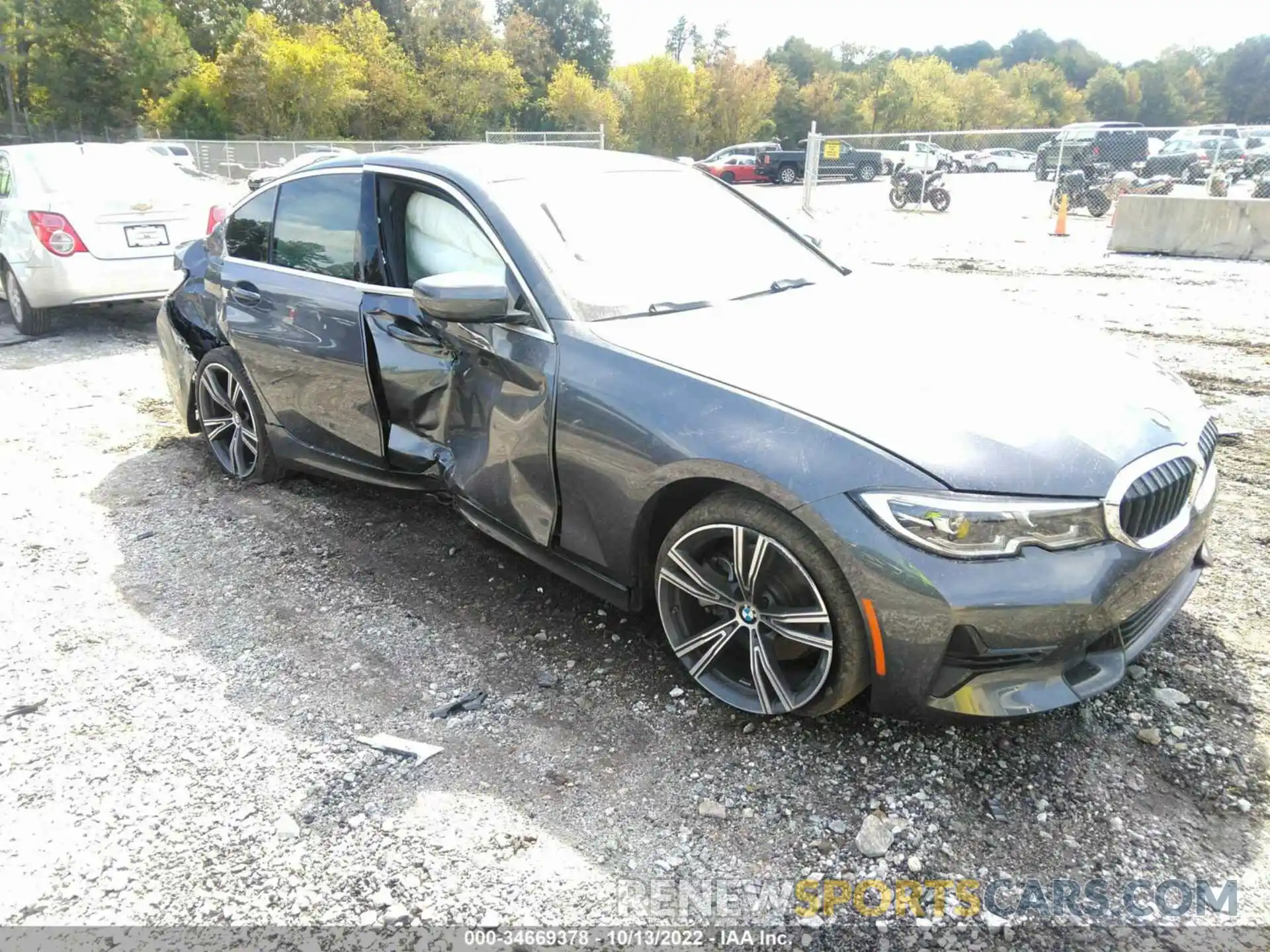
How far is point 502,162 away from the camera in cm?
352

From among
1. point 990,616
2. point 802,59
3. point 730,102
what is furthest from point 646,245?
point 802,59

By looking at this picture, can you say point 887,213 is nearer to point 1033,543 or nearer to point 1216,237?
point 1216,237

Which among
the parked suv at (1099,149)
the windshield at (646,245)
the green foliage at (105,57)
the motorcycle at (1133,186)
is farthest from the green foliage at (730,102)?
the windshield at (646,245)

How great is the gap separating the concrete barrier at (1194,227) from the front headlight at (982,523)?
1239cm

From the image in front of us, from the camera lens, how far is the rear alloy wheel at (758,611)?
7.93ft

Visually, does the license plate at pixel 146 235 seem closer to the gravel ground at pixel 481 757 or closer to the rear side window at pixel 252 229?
the rear side window at pixel 252 229

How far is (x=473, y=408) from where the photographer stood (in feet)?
10.6

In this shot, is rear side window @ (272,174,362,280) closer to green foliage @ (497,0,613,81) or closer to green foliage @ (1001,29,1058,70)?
green foliage @ (497,0,613,81)

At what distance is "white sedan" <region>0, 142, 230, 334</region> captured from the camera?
24.6ft

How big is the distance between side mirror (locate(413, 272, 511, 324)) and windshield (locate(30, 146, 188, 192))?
654cm

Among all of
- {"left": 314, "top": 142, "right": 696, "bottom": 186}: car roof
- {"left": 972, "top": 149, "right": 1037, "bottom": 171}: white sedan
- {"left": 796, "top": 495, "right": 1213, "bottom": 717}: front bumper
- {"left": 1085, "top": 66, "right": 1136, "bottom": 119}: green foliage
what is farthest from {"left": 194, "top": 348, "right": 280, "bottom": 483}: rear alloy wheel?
{"left": 1085, "top": 66, "right": 1136, "bottom": 119}: green foliage

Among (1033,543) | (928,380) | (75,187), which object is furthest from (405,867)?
(75,187)

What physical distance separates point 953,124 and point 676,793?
76.5 meters

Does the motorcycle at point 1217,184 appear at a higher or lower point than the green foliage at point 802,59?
lower
